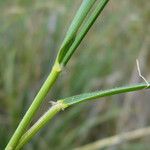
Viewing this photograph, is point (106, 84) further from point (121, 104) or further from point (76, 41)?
point (76, 41)

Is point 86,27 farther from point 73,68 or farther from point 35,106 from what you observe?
point 73,68

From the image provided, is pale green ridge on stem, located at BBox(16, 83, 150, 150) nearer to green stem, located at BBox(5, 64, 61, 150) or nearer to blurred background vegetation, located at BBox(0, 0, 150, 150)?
green stem, located at BBox(5, 64, 61, 150)

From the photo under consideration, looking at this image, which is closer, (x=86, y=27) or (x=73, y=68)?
(x=86, y=27)

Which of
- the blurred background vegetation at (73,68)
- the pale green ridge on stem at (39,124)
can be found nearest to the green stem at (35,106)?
the pale green ridge on stem at (39,124)

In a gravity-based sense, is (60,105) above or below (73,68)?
above

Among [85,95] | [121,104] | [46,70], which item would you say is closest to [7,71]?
[46,70]

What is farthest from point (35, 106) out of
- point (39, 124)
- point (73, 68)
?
point (73, 68)

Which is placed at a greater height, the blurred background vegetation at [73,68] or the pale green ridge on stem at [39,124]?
the pale green ridge on stem at [39,124]

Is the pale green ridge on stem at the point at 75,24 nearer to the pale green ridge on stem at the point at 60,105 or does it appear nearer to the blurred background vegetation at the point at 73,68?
the pale green ridge on stem at the point at 60,105
